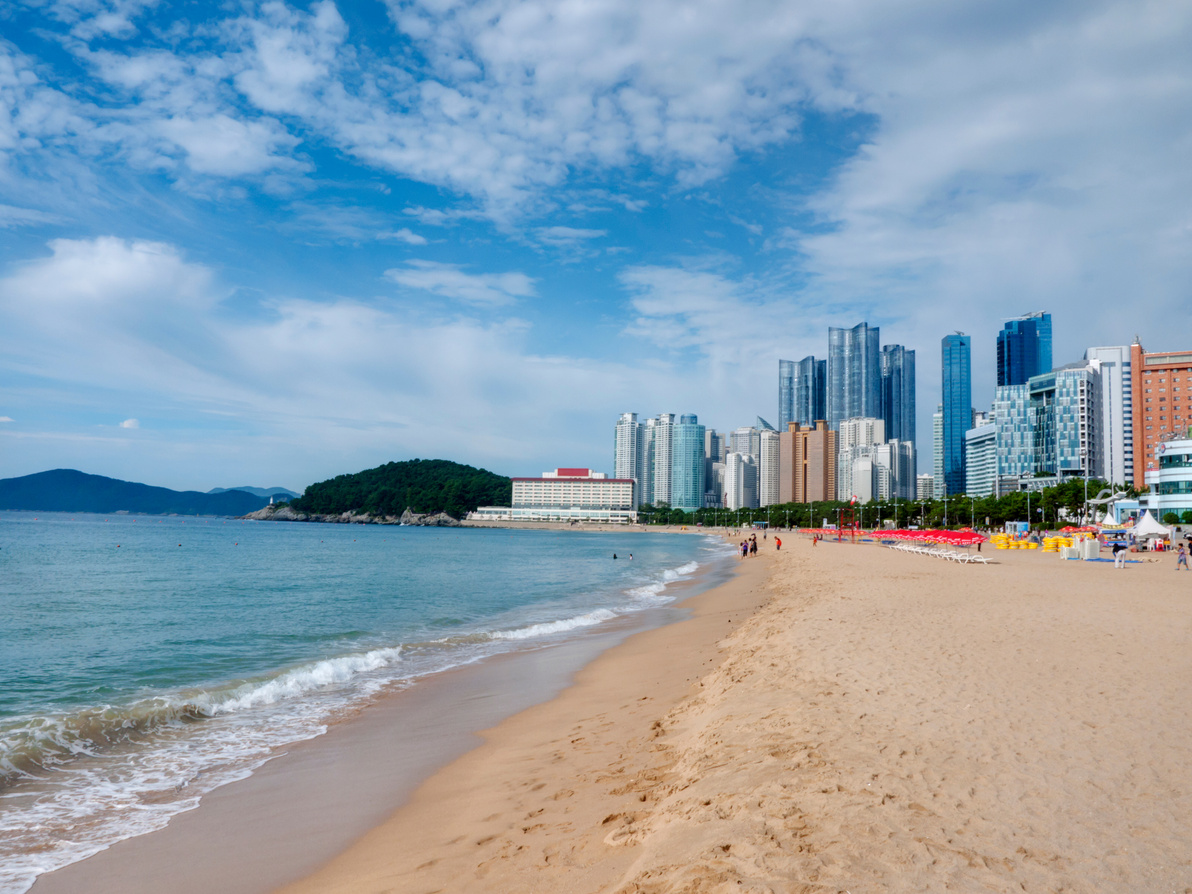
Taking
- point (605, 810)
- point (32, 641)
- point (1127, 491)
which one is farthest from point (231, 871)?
point (1127, 491)

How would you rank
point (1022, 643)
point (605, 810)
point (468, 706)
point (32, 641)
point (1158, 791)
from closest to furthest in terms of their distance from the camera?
point (1158, 791) → point (605, 810) → point (468, 706) → point (1022, 643) → point (32, 641)

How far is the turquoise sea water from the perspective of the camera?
636 cm

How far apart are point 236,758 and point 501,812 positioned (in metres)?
3.89

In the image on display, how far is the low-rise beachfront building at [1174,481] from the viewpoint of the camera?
56.5 m

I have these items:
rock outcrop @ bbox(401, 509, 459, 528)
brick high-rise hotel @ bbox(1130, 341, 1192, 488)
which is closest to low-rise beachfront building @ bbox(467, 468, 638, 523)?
rock outcrop @ bbox(401, 509, 459, 528)

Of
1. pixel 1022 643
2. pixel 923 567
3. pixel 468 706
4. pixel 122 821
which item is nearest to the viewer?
pixel 122 821

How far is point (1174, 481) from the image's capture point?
5784cm

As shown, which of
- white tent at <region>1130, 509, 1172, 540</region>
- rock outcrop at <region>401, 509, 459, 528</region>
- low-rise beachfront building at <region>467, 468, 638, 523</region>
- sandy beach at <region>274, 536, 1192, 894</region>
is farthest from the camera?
rock outcrop at <region>401, 509, 459, 528</region>

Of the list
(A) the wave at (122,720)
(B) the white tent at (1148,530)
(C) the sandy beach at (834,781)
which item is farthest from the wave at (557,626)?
(B) the white tent at (1148,530)

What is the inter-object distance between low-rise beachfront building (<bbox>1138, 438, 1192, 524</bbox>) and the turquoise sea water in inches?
2106

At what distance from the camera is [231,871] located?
482 cm

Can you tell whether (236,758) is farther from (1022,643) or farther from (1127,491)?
(1127,491)

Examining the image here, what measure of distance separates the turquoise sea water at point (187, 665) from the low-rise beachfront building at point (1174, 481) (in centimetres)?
5349

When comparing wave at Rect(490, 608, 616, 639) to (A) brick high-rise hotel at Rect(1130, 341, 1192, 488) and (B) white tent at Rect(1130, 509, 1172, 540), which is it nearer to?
→ (B) white tent at Rect(1130, 509, 1172, 540)
